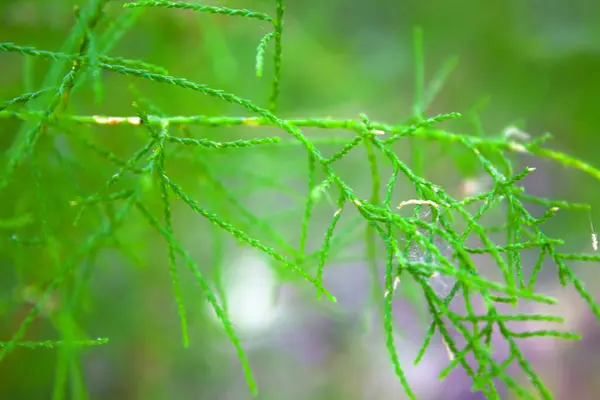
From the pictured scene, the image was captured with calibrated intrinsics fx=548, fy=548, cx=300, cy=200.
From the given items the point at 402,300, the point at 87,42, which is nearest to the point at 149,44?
Answer: the point at 87,42

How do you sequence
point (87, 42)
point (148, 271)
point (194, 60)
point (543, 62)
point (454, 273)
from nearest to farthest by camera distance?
point (454, 273) → point (87, 42) → point (194, 60) → point (148, 271) → point (543, 62)

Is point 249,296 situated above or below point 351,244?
below

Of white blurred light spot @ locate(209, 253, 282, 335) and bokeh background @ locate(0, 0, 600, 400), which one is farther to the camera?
white blurred light spot @ locate(209, 253, 282, 335)

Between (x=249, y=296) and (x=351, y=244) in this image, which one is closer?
(x=351, y=244)

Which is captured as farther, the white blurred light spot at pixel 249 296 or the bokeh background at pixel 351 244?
the white blurred light spot at pixel 249 296

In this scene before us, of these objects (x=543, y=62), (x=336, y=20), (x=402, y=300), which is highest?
(x=336, y=20)

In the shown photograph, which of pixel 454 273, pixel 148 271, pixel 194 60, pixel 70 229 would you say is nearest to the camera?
pixel 454 273

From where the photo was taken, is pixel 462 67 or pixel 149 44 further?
pixel 462 67

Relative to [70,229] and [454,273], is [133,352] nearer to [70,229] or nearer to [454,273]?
[70,229]

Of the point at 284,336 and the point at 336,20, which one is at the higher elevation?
the point at 336,20
